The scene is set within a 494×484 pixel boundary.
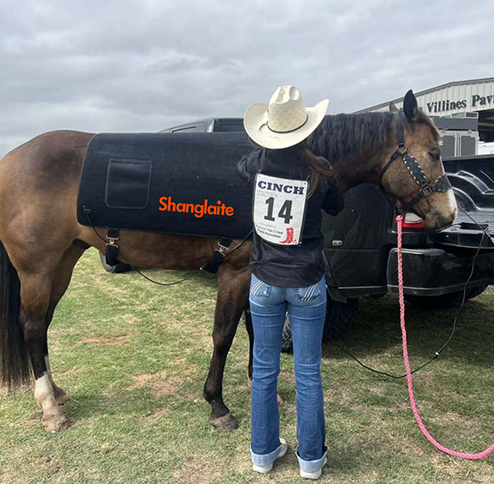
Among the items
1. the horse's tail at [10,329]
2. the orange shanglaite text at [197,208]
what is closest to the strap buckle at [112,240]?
the orange shanglaite text at [197,208]

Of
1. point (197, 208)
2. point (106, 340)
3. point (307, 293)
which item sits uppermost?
point (197, 208)

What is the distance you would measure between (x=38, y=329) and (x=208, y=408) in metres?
1.19

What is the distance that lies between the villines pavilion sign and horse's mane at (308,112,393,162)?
1592 centimetres

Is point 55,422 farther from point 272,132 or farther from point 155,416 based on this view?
point 272,132

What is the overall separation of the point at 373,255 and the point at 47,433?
234 centimetres

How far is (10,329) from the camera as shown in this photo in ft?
9.59

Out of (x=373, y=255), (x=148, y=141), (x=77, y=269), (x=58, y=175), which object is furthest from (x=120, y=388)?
(x=77, y=269)

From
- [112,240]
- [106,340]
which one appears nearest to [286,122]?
[112,240]

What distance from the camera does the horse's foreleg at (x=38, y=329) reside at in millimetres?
2740

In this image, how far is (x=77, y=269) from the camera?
303 inches

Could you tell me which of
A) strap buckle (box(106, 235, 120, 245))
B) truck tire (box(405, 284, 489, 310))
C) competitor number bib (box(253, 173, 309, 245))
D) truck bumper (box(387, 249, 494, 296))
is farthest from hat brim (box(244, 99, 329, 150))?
truck tire (box(405, 284, 489, 310))

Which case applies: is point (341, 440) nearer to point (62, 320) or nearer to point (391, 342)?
point (391, 342)

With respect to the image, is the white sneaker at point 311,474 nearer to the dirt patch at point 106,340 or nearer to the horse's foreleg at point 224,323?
the horse's foreleg at point 224,323

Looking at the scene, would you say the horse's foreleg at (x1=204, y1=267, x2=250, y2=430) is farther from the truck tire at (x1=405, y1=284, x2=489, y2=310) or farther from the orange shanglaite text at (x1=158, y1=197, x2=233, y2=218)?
the truck tire at (x1=405, y1=284, x2=489, y2=310)
